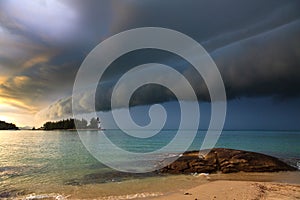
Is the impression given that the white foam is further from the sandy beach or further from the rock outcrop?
the rock outcrop

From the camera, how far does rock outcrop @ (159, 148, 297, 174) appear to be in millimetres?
21953

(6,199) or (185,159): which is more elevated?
(185,159)

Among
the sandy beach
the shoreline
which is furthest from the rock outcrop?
the sandy beach

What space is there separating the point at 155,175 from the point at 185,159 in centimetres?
480

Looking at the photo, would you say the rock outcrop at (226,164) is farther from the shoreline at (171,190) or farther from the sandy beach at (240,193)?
the sandy beach at (240,193)

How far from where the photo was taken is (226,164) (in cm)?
2250

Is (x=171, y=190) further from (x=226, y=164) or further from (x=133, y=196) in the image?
(x=226, y=164)

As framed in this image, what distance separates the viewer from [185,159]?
23.9 meters

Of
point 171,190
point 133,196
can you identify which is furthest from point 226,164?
point 133,196

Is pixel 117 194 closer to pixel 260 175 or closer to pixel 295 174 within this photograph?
pixel 260 175

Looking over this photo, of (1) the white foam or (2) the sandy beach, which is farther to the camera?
(1) the white foam

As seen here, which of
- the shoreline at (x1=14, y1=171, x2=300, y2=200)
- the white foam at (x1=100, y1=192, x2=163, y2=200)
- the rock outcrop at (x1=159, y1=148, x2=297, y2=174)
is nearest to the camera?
the shoreline at (x1=14, y1=171, x2=300, y2=200)

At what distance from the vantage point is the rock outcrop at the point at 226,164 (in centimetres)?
2195

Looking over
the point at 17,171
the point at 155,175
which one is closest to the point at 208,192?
the point at 155,175
